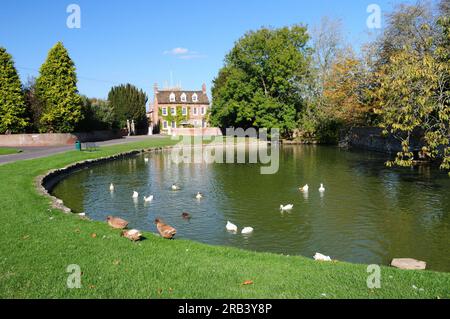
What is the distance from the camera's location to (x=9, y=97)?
4312 centimetres

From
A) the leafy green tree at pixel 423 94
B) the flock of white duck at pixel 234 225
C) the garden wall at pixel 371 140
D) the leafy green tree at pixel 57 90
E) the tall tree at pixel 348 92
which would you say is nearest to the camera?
the flock of white duck at pixel 234 225

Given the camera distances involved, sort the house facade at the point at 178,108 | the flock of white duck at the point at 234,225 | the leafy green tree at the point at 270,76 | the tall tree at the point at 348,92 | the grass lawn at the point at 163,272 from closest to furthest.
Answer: the grass lawn at the point at 163,272
the flock of white duck at the point at 234,225
the tall tree at the point at 348,92
the leafy green tree at the point at 270,76
the house facade at the point at 178,108

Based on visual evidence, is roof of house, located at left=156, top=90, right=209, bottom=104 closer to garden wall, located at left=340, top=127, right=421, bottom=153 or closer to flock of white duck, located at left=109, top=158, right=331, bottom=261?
garden wall, located at left=340, top=127, right=421, bottom=153

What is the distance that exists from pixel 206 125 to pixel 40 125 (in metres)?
47.1

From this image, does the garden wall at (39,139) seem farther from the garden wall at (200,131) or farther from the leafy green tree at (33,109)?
the garden wall at (200,131)

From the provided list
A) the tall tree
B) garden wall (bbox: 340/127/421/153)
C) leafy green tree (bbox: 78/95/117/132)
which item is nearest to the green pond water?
the tall tree

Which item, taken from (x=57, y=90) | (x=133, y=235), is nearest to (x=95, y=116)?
(x=57, y=90)

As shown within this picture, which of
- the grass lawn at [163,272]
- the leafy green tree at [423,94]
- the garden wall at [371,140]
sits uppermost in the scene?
the leafy green tree at [423,94]

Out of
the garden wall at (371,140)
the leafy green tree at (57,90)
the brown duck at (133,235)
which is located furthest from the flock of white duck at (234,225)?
the leafy green tree at (57,90)

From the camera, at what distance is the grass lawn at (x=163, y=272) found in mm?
6957

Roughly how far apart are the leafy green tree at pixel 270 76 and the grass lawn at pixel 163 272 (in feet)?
157

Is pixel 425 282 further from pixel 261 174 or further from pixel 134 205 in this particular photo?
pixel 261 174

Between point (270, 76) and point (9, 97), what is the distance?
31643 millimetres

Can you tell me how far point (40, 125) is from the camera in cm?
4719
